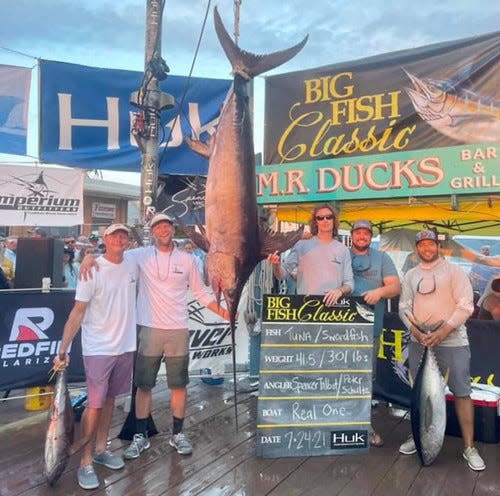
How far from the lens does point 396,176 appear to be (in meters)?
4.84

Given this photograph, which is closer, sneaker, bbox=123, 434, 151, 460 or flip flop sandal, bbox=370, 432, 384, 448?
sneaker, bbox=123, 434, 151, 460

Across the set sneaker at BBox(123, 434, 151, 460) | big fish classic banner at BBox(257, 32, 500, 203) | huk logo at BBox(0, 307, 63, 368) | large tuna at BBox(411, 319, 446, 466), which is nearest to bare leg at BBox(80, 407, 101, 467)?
sneaker at BBox(123, 434, 151, 460)

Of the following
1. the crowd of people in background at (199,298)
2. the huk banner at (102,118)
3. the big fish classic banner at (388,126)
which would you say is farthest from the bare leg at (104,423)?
the huk banner at (102,118)

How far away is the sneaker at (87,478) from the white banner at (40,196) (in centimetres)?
350

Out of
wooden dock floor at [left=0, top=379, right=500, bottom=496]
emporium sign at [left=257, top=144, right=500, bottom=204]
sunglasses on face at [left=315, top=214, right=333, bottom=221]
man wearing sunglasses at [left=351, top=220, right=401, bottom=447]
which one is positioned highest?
emporium sign at [left=257, top=144, right=500, bottom=204]

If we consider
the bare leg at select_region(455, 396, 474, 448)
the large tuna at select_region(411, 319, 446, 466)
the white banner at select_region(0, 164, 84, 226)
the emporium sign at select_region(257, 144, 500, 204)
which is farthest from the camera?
the white banner at select_region(0, 164, 84, 226)

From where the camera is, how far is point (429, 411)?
316 centimetres

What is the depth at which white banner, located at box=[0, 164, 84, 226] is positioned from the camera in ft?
18.2

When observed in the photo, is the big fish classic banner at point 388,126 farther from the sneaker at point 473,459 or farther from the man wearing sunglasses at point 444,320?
the sneaker at point 473,459

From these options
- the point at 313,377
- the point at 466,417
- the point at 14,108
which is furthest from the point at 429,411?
the point at 14,108

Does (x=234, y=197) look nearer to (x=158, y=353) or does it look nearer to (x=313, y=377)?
(x=158, y=353)

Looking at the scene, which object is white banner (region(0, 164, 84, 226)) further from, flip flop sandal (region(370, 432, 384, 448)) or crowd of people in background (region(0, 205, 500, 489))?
flip flop sandal (region(370, 432, 384, 448))

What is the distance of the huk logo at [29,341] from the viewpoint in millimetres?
4062

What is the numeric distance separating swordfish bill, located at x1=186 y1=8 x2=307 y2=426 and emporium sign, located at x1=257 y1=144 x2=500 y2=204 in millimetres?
2380
